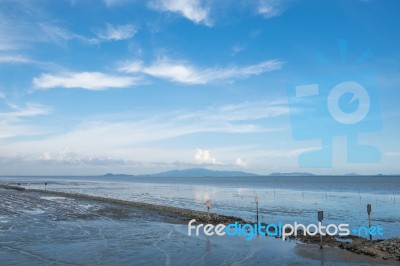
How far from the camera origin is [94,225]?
32250 mm

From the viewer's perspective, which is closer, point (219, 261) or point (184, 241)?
point (219, 261)

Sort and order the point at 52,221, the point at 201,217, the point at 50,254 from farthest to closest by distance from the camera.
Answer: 1. the point at 201,217
2. the point at 52,221
3. the point at 50,254

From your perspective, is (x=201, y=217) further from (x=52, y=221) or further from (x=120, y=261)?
(x=120, y=261)

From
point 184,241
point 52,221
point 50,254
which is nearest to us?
point 50,254

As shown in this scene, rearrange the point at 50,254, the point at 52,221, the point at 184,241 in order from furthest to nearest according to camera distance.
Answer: the point at 52,221, the point at 184,241, the point at 50,254

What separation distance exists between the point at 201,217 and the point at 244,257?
1742 cm

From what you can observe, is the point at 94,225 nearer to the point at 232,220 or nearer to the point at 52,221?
the point at 52,221

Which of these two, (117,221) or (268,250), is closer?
(268,250)

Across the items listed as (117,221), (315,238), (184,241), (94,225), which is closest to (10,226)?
(94,225)

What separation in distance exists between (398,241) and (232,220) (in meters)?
16.3

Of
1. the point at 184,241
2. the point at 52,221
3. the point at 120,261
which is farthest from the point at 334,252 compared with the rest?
the point at 52,221

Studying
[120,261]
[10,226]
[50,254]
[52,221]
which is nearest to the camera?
[120,261]

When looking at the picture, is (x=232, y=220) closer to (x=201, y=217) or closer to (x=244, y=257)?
(x=201, y=217)

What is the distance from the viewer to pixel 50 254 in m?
20.4
